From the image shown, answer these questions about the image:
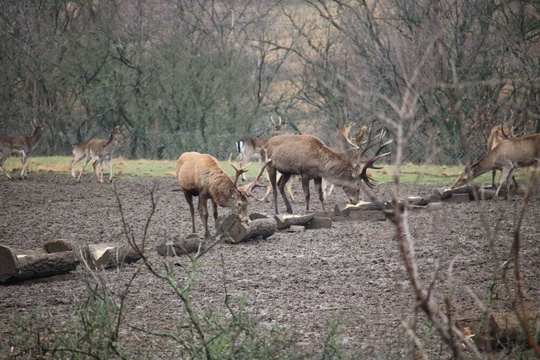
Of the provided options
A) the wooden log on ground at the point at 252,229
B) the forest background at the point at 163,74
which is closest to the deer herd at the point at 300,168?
the wooden log on ground at the point at 252,229

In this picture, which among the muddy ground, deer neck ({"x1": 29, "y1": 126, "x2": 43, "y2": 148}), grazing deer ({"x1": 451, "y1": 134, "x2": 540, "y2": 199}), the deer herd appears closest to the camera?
the muddy ground

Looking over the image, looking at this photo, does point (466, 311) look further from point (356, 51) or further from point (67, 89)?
point (67, 89)

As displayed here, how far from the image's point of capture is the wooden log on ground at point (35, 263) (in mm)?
9211

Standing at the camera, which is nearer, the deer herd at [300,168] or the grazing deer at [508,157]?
the deer herd at [300,168]

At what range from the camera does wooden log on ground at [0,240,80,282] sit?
9.21 m

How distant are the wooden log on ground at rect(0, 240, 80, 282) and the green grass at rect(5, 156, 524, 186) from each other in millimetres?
13974

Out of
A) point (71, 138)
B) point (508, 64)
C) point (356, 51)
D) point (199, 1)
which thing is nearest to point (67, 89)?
point (71, 138)

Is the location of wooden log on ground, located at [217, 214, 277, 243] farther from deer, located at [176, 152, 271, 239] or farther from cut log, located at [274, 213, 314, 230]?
cut log, located at [274, 213, 314, 230]

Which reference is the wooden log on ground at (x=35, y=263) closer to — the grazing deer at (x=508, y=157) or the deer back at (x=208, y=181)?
the deer back at (x=208, y=181)

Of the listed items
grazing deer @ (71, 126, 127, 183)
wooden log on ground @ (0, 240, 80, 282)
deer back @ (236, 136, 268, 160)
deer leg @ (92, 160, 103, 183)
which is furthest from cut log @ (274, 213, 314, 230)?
deer back @ (236, 136, 268, 160)

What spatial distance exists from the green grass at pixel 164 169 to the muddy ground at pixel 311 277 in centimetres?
672

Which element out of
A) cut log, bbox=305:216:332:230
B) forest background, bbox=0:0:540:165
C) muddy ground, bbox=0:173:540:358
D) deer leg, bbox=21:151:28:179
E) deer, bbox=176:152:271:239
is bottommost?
muddy ground, bbox=0:173:540:358

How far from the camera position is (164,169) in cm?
2819

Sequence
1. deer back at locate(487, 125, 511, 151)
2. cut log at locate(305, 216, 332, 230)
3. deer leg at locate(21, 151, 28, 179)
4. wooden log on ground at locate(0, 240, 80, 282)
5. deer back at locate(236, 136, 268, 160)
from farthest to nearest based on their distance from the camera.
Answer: deer back at locate(236, 136, 268, 160) → deer leg at locate(21, 151, 28, 179) → deer back at locate(487, 125, 511, 151) → cut log at locate(305, 216, 332, 230) → wooden log on ground at locate(0, 240, 80, 282)
